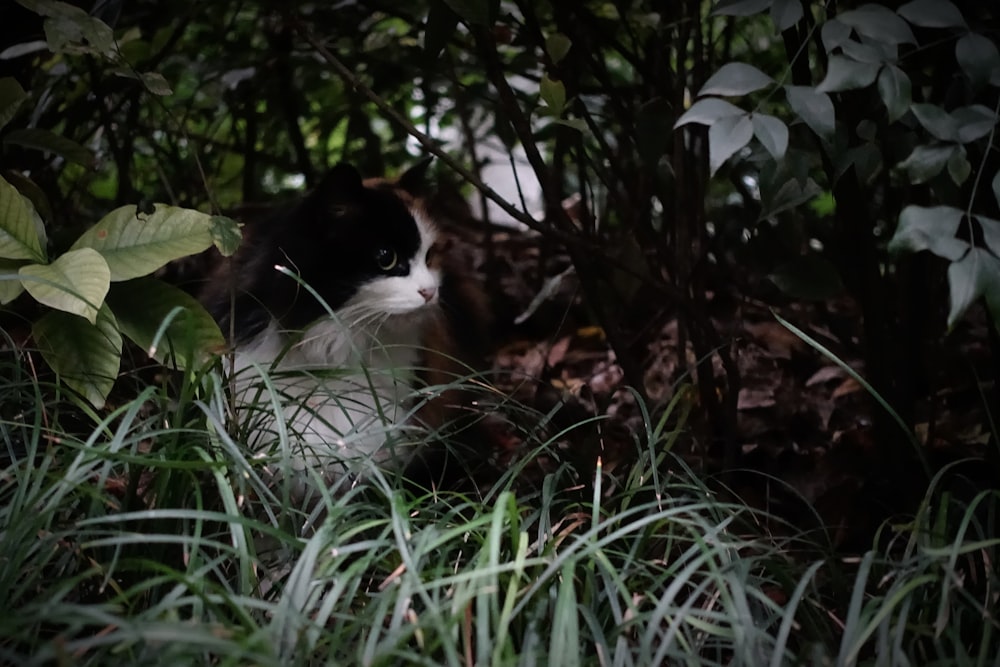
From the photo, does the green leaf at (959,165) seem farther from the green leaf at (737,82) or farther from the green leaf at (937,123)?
the green leaf at (737,82)

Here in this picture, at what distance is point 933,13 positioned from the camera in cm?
115

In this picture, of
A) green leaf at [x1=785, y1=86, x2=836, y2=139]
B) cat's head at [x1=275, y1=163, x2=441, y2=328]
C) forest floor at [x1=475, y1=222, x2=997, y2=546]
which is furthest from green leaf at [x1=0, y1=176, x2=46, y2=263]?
green leaf at [x1=785, y1=86, x2=836, y2=139]

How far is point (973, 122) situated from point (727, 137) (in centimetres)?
32

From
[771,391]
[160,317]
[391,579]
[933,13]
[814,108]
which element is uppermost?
[933,13]

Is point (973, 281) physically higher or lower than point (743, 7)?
lower

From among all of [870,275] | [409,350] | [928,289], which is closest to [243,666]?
[409,350]

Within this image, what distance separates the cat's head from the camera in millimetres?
1748

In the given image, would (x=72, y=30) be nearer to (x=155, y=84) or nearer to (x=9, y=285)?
(x=155, y=84)

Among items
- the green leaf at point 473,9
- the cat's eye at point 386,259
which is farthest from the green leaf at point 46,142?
the green leaf at point 473,9

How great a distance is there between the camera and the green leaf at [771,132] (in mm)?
1104

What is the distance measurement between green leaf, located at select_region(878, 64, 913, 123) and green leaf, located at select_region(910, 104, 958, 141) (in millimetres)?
28

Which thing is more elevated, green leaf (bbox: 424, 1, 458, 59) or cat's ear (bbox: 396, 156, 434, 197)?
green leaf (bbox: 424, 1, 458, 59)

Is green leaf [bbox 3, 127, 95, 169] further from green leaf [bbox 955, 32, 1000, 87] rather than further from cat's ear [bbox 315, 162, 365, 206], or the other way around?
green leaf [bbox 955, 32, 1000, 87]

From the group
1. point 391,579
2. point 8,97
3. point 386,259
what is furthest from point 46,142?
point 391,579
